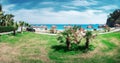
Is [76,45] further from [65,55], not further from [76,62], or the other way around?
[76,62]

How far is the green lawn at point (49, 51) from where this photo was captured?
47.5 metres

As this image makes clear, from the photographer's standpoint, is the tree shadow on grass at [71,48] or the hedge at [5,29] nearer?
the tree shadow on grass at [71,48]

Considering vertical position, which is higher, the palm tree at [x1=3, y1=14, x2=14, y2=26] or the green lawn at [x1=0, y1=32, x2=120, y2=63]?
the palm tree at [x1=3, y1=14, x2=14, y2=26]

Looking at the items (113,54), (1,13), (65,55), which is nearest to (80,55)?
(65,55)

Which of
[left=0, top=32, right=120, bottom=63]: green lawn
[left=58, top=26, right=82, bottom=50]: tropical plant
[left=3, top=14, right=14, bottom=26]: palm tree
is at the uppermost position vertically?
[left=3, top=14, right=14, bottom=26]: palm tree

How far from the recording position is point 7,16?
8438 cm

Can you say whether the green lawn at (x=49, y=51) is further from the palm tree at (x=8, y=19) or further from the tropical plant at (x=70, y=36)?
the palm tree at (x=8, y=19)

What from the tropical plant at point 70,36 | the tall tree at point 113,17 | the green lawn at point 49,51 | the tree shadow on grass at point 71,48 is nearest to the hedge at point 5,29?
the green lawn at point 49,51

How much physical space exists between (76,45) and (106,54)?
6.99 meters

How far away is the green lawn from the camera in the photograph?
1869 inches

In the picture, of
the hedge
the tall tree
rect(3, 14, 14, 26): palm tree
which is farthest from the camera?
the tall tree

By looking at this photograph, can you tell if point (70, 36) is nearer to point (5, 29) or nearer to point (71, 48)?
point (71, 48)

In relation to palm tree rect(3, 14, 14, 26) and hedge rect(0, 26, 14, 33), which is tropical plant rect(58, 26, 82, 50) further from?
palm tree rect(3, 14, 14, 26)

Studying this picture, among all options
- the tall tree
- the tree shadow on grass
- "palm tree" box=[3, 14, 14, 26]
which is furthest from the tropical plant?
the tall tree
